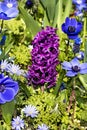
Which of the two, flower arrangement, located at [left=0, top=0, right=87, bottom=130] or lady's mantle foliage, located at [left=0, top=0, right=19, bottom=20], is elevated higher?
lady's mantle foliage, located at [left=0, top=0, right=19, bottom=20]

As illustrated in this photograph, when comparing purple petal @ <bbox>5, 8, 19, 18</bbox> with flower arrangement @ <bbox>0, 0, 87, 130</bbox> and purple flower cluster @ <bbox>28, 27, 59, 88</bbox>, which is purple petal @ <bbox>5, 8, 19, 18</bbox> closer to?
flower arrangement @ <bbox>0, 0, 87, 130</bbox>

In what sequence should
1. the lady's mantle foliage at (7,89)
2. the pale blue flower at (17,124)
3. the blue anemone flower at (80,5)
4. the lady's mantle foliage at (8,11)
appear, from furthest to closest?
the blue anemone flower at (80,5) < the lady's mantle foliage at (8,11) < the pale blue flower at (17,124) < the lady's mantle foliage at (7,89)

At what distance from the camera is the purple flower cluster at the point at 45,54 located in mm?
2260

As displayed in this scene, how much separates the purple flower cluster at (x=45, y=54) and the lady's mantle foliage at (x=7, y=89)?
0.37 m

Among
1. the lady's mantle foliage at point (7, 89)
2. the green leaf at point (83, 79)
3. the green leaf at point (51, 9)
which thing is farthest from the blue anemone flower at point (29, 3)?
the lady's mantle foliage at point (7, 89)

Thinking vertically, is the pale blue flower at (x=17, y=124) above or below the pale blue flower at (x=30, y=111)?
below

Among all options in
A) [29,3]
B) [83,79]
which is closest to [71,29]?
[83,79]

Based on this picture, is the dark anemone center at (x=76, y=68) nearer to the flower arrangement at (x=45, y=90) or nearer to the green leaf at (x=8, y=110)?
the flower arrangement at (x=45, y=90)

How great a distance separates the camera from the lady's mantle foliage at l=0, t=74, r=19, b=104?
1.90 m

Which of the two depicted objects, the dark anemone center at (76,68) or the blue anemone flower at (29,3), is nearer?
the dark anemone center at (76,68)

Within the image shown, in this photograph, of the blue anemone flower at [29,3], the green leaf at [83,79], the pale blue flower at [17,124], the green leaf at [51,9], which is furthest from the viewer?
the blue anemone flower at [29,3]

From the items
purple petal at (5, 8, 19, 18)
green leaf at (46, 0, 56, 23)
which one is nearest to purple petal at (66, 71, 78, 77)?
purple petal at (5, 8, 19, 18)

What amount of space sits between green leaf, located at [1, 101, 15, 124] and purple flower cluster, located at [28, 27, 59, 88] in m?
0.24

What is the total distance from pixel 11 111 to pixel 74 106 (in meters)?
0.34
